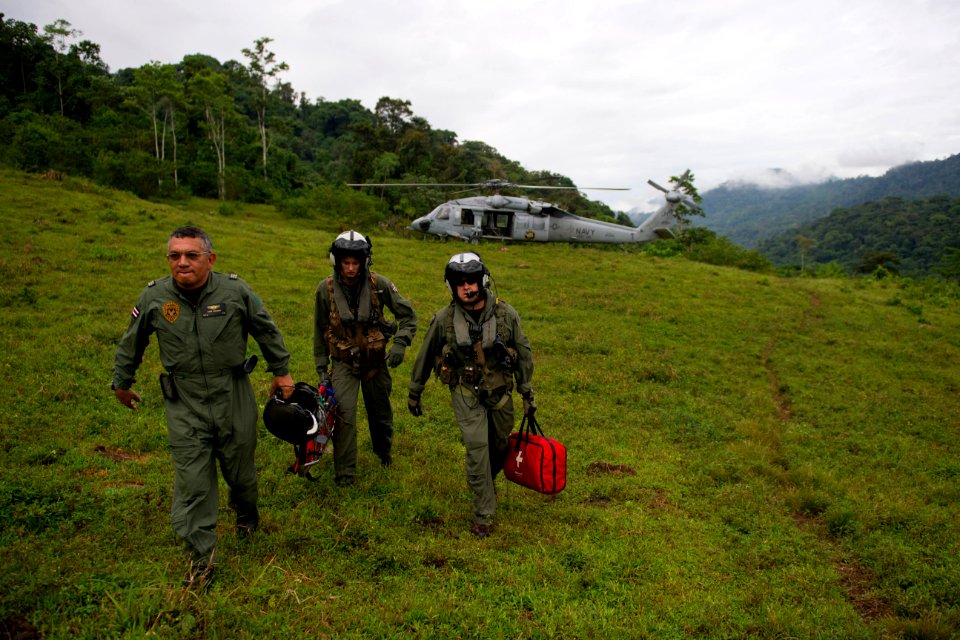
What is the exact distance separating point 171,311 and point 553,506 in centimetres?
432

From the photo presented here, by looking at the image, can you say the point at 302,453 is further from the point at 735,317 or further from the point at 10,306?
the point at 735,317

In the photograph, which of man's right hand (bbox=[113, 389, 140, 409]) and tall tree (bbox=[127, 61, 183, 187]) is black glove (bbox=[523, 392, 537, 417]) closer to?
man's right hand (bbox=[113, 389, 140, 409])

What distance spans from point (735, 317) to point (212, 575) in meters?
16.4

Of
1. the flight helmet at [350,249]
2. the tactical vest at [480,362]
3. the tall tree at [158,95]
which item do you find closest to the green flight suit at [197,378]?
the flight helmet at [350,249]

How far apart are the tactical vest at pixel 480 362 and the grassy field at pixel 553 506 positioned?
141 cm

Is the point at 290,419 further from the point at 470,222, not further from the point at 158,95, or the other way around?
the point at 158,95

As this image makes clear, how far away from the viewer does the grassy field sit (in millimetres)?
3934

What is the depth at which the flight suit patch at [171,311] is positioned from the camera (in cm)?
407

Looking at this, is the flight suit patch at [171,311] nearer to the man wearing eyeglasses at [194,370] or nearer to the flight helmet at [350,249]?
the man wearing eyeglasses at [194,370]

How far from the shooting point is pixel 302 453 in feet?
16.7

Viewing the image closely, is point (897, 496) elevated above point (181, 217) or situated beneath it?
situated beneath

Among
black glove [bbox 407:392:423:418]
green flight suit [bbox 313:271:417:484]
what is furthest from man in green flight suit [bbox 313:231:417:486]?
black glove [bbox 407:392:423:418]

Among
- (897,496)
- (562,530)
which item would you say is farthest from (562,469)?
(897,496)

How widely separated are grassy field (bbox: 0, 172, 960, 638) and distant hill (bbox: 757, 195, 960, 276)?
206 ft
